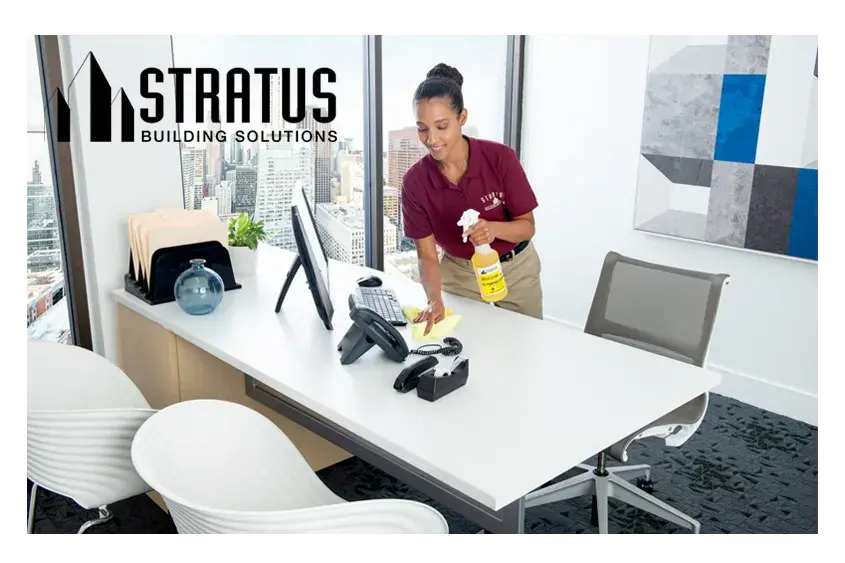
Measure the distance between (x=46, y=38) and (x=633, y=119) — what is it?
2.83 meters

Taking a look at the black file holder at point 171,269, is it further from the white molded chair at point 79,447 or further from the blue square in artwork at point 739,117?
the blue square in artwork at point 739,117

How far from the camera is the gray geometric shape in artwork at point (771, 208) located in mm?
3377

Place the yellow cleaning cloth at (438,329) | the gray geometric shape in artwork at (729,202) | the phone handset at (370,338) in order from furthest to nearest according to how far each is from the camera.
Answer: the gray geometric shape in artwork at (729,202) < the yellow cleaning cloth at (438,329) < the phone handset at (370,338)

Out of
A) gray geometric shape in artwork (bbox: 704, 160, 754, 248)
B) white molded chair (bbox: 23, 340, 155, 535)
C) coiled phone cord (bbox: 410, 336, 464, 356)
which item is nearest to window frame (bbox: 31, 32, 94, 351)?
white molded chair (bbox: 23, 340, 155, 535)

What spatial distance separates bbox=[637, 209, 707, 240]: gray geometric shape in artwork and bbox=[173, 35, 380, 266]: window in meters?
1.41

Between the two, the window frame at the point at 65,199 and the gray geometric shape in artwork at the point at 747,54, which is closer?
the window frame at the point at 65,199

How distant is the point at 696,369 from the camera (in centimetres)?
209

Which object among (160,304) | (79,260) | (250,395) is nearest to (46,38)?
(79,260)

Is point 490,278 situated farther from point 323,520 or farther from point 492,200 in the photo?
point 323,520

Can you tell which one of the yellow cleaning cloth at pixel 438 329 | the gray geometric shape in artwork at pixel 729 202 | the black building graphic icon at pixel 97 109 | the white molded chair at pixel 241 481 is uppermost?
the black building graphic icon at pixel 97 109

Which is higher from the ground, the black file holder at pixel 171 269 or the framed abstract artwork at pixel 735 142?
the framed abstract artwork at pixel 735 142

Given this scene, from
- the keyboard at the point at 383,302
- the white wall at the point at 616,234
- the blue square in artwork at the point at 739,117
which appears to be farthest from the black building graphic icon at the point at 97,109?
the blue square in artwork at the point at 739,117

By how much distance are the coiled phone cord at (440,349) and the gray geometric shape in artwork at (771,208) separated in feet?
6.54
